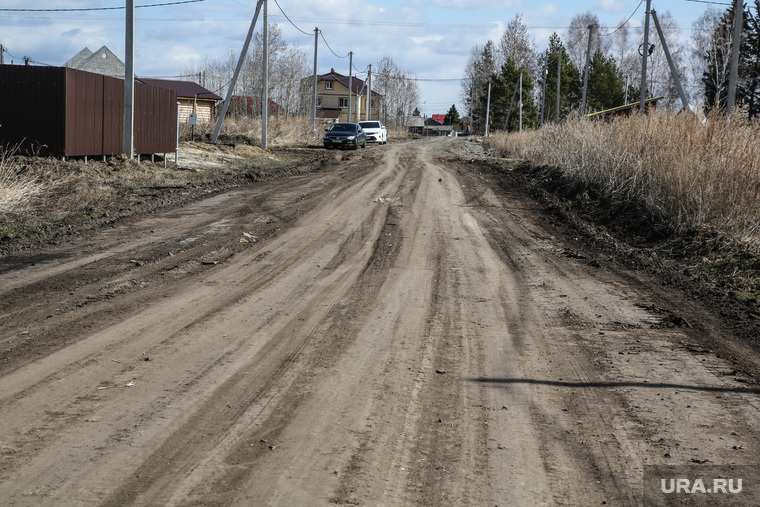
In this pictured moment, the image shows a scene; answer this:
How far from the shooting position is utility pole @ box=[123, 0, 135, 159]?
806 inches

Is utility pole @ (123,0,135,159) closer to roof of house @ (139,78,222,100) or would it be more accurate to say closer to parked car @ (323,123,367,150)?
parked car @ (323,123,367,150)

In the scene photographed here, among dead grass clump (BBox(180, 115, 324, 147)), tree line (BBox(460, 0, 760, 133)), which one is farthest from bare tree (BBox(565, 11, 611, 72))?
dead grass clump (BBox(180, 115, 324, 147))

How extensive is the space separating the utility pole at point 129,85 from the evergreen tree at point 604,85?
203 ft

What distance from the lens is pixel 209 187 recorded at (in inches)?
739

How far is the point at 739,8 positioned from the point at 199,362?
1919cm

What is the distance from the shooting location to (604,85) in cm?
7419

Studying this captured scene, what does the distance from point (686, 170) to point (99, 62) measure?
1739 inches

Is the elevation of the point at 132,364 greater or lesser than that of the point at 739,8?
lesser

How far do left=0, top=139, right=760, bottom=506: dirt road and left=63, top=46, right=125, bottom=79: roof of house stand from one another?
1550 inches

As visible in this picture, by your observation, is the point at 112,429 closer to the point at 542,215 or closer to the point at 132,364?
the point at 132,364

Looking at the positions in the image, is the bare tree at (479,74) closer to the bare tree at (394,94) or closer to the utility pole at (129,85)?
the bare tree at (394,94)

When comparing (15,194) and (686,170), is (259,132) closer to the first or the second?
(15,194)

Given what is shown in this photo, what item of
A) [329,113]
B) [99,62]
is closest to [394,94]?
[329,113]

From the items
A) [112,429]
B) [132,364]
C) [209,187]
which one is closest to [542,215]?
[209,187]
